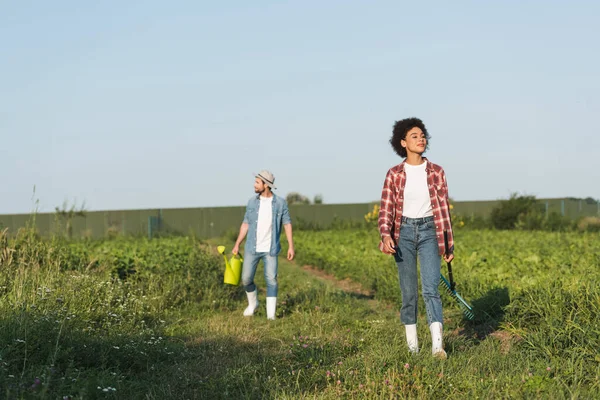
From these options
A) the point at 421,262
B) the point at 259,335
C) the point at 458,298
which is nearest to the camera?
the point at 421,262

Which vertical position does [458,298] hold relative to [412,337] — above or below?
above

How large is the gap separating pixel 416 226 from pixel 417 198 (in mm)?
244

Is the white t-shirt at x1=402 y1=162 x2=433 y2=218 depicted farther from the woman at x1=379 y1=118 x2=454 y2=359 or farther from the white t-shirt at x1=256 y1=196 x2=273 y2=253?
the white t-shirt at x1=256 y1=196 x2=273 y2=253

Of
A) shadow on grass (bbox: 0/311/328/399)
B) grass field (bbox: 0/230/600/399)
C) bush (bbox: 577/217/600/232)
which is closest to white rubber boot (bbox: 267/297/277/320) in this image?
grass field (bbox: 0/230/600/399)

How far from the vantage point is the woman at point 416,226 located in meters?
5.82

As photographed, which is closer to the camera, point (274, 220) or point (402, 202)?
point (402, 202)

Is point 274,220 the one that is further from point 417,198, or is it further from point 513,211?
point 513,211

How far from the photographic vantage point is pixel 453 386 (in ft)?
15.4

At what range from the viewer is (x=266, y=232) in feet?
27.4

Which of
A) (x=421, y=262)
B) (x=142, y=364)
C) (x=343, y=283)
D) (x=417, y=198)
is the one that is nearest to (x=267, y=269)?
(x=142, y=364)

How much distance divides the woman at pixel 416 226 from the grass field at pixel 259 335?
1.08 feet

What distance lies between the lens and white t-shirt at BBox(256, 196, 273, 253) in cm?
835

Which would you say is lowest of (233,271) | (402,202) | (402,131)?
(233,271)

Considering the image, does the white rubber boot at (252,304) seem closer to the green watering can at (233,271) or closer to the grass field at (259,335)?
the grass field at (259,335)
